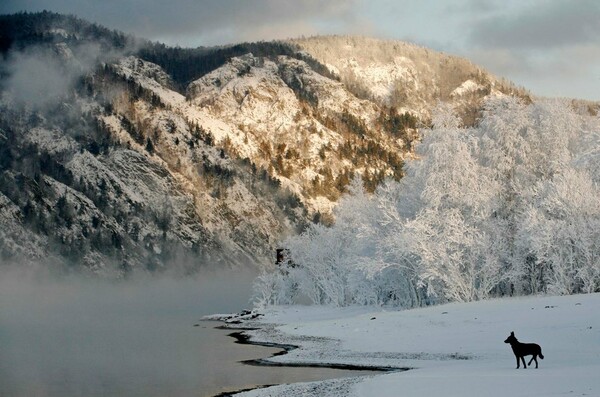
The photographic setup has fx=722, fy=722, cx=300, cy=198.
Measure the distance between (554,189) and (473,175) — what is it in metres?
7.84

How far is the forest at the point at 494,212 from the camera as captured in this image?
66.2m

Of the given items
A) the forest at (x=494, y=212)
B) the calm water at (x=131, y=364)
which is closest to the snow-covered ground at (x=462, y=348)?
the calm water at (x=131, y=364)

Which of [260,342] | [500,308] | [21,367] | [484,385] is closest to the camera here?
[484,385]

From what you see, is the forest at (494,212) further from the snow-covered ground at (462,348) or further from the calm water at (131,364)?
the calm water at (131,364)

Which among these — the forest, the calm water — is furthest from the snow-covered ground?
the forest

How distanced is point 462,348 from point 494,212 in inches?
1232

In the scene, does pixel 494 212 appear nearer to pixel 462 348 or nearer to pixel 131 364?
pixel 462 348

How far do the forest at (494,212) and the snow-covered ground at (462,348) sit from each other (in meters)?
7.11

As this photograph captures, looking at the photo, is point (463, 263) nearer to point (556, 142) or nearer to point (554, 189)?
point (554, 189)

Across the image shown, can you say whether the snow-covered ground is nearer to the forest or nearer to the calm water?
the calm water

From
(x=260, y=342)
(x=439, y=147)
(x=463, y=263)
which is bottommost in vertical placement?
(x=260, y=342)

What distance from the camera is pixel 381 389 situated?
3083cm

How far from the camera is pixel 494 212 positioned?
76562 millimetres

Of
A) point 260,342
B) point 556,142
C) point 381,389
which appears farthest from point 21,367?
point 556,142
